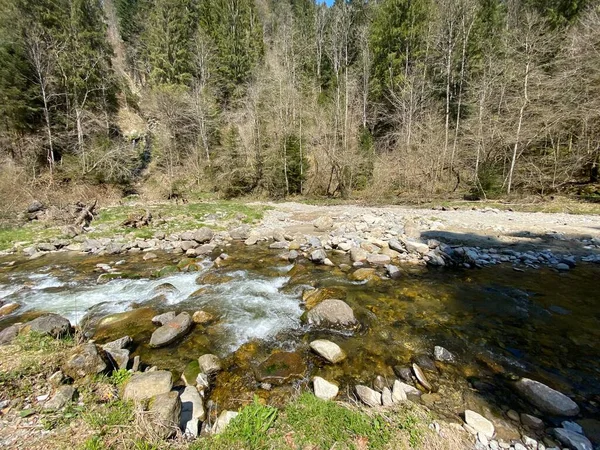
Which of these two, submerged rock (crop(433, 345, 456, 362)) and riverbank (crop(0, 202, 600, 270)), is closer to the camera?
submerged rock (crop(433, 345, 456, 362))

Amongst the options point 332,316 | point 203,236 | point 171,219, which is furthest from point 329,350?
point 171,219

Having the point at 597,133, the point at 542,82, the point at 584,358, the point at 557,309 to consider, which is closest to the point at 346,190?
the point at 542,82

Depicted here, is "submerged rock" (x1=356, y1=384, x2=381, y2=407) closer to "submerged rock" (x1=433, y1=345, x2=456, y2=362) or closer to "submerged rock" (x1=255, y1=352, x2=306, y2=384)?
"submerged rock" (x1=255, y1=352, x2=306, y2=384)

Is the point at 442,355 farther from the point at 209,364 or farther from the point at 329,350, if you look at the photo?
the point at 209,364

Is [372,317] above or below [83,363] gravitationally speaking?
below

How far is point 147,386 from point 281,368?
1.64 metres

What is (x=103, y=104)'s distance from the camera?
2394 cm

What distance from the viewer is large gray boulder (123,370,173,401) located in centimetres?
263

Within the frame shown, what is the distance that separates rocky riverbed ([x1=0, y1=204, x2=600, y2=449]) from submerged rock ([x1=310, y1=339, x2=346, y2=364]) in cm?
2

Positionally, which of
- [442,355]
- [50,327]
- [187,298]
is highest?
[50,327]

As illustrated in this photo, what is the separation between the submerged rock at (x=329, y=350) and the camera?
3796 millimetres

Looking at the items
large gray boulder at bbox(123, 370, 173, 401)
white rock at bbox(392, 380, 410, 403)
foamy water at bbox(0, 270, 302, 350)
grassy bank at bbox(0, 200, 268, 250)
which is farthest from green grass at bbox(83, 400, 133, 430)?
grassy bank at bbox(0, 200, 268, 250)

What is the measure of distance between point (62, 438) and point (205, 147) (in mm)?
25455

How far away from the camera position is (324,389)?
3.19 m
